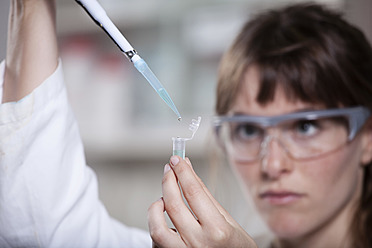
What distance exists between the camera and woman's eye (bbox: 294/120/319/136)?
0.73 m

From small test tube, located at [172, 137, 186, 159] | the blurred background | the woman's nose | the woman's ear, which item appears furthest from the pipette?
the blurred background

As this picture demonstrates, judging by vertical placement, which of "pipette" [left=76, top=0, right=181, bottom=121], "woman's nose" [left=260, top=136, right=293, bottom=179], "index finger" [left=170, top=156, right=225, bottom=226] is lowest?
"woman's nose" [left=260, top=136, right=293, bottom=179]

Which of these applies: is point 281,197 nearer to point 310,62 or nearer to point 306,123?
point 306,123

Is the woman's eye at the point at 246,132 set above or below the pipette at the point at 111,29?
below

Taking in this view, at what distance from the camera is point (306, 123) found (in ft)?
2.39

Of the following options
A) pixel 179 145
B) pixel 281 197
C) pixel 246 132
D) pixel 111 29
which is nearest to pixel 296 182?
pixel 281 197

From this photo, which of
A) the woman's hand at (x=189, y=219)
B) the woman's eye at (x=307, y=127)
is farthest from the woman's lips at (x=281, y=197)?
the woman's hand at (x=189, y=219)

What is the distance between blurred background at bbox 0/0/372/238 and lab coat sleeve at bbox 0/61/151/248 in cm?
91

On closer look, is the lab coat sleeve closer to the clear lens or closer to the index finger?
the index finger

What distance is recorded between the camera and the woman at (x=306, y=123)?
0.70 m

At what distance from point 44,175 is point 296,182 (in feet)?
1.44

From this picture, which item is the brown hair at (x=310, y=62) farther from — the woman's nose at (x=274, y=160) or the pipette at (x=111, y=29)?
the pipette at (x=111, y=29)

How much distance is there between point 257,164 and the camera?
2.49ft

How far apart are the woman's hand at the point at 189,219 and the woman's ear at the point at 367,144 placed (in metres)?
0.50
